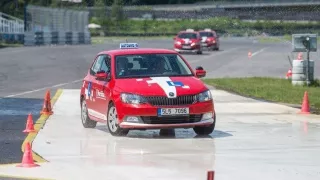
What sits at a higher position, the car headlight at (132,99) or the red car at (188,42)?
the car headlight at (132,99)

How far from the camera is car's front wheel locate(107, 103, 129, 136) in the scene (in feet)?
49.3

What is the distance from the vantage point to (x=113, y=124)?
15219mm

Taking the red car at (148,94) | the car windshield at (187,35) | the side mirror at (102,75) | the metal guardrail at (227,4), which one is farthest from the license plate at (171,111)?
the car windshield at (187,35)

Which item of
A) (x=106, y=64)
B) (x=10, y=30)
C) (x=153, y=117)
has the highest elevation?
(x=106, y=64)

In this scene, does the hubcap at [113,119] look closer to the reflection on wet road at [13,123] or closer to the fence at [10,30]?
the reflection on wet road at [13,123]

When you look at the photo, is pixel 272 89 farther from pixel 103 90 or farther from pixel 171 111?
pixel 171 111

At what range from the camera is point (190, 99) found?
1481cm

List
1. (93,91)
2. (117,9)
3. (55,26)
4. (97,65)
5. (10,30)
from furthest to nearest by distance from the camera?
1. (10,30)
2. (55,26)
3. (117,9)
4. (97,65)
5. (93,91)

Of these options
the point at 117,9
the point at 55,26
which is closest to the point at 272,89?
the point at 117,9

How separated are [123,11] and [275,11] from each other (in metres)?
7.75

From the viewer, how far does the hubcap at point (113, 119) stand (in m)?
15.1

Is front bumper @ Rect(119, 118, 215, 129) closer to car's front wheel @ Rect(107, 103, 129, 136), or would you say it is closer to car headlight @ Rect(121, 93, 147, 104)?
car's front wheel @ Rect(107, 103, 129, 136)

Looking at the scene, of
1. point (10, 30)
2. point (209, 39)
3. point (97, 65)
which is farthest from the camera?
point (10, 30)

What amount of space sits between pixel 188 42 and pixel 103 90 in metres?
41.8
